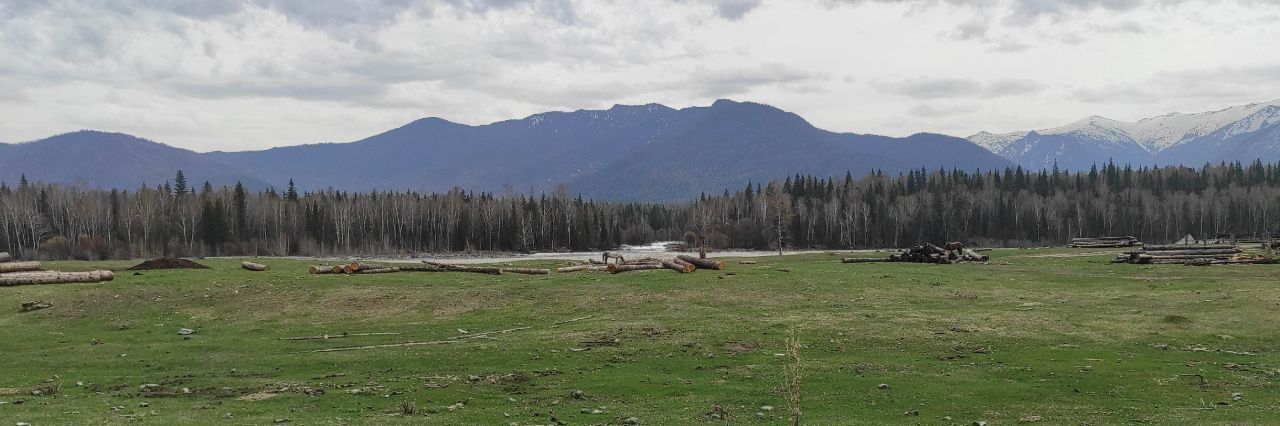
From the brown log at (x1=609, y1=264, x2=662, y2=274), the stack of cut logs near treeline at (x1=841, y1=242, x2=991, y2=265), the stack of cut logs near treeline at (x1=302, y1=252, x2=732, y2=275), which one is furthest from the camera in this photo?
the stack of cut logs near treeline at (x1=841, y1=242, x2=991, y2=265)

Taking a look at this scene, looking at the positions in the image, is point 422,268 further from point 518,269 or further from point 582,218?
point 582,218

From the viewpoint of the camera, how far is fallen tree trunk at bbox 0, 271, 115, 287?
41.8 m

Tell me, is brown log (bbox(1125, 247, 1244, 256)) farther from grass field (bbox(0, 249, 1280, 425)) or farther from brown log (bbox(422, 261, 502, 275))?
brown log (bbox(422, 261, 502, 275))

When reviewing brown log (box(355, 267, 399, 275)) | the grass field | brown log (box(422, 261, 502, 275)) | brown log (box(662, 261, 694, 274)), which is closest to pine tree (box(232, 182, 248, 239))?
the grass field

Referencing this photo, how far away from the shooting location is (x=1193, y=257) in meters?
63.2

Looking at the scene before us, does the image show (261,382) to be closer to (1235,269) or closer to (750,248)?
(1235,269)

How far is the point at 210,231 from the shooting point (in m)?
144

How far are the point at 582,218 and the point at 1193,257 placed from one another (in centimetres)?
13583

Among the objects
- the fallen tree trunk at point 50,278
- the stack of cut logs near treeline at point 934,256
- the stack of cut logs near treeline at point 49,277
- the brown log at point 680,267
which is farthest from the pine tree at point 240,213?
the brown log at point 680,267

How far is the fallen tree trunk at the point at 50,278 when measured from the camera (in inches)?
1645

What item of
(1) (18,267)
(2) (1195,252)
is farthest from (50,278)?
(2) (1195,252)

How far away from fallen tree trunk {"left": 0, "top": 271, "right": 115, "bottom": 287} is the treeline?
103900 mm

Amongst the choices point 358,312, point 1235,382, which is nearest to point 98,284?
point 358,312

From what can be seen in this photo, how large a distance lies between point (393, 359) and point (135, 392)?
7.16m
